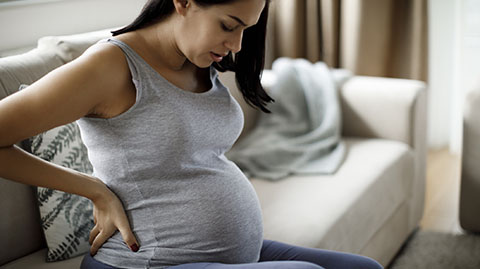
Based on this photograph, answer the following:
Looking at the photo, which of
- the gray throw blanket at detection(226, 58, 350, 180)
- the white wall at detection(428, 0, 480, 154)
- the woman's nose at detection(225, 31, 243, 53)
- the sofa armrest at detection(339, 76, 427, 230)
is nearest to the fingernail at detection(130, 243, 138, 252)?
the woman's nose at detection(225, 31, 243, 53)

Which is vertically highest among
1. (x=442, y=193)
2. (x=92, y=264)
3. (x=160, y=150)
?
(x=160, y=150)

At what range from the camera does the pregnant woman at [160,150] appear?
1067 mm

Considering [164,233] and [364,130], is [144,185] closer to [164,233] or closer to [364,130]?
[164,233]

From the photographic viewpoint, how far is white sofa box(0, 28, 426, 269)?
4.66 feet

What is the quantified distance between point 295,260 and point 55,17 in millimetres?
1117

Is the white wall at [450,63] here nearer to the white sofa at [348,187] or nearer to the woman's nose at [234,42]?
the white sofa at [348,187]

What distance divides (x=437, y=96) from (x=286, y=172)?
1.60 m

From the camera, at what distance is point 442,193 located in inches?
106

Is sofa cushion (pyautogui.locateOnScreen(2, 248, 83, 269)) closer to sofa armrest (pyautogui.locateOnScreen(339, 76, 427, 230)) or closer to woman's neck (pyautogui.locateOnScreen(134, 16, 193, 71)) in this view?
woman's neck (pyautogui.locateOnScreen(134, 16, 193, 71))

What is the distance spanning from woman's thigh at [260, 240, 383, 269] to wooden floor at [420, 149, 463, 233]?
123 cm

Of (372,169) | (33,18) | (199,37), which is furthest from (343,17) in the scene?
(199,37)

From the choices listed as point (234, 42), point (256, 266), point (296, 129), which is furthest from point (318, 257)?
point (296, 129)

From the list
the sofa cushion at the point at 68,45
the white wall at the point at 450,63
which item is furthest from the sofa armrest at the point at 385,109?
the sofa cushion at the point at 68,45

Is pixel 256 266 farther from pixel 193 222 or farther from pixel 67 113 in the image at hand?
pixel 67 113
